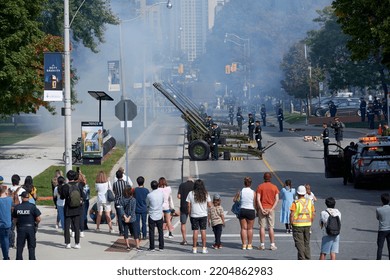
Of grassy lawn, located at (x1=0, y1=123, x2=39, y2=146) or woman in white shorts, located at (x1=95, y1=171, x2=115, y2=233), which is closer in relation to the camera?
woman in white shorts, located at (x1=95, y1=171, x2=115, y2=233)

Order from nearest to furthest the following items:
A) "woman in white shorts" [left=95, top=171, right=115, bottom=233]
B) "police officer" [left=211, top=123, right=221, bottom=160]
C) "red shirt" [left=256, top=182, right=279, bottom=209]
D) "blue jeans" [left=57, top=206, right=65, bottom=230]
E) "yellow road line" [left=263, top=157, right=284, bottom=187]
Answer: "red shirt" [left=256, top=182, right=279, bottom=209] → "blue jeans" [left=57, top=206, right=65, bottom=230] → "woman in white shorts" [left=95, top=171, right=115, bottom=233] → "yellow road line" [left=263, top=157, right=284, bottom=187] → "police officer" [left=211, top=123, right=221, bottom=160]

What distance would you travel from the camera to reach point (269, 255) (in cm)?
2088

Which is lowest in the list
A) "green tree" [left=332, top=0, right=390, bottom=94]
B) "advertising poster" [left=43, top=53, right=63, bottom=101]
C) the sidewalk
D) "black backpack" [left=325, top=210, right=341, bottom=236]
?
the sidewalk

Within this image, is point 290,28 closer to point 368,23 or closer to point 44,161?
point 44,161

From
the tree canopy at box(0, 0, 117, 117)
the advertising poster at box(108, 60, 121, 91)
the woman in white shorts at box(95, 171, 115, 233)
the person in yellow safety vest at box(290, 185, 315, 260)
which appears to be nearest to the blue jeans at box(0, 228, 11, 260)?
the woman in white shorts at box(95, 171, 115, 233)

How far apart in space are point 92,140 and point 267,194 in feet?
72.9

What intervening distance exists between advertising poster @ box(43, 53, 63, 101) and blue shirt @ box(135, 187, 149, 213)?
9036mm

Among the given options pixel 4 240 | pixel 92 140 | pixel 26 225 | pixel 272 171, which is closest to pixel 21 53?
pixel 92 140

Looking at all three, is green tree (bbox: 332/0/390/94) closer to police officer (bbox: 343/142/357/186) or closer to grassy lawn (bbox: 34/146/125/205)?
police officer (bbox: 343/142/357/186)

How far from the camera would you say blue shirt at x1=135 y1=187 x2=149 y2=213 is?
2219cm

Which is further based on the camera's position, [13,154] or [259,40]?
[259,40]

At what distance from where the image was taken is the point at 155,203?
21766 mm

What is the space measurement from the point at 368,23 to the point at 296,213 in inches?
615
